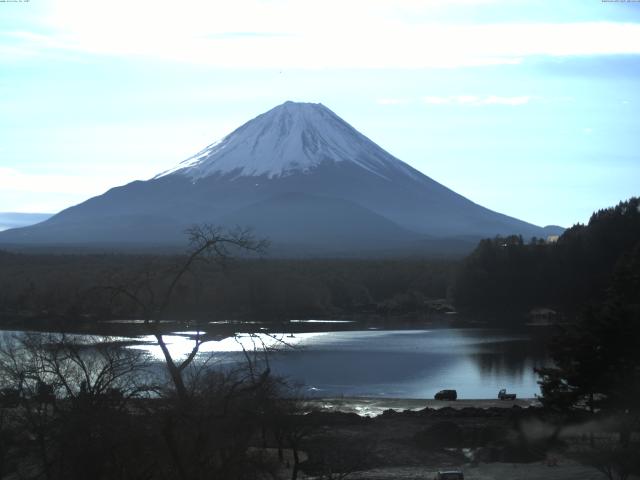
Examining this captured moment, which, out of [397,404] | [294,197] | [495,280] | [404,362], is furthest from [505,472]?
[294,197]

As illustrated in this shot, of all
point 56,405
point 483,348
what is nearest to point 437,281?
point 483,348

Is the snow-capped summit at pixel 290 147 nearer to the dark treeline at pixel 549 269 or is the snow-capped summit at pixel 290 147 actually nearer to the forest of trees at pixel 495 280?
the forest of trees at pixel 495 280

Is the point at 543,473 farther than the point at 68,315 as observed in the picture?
Yes

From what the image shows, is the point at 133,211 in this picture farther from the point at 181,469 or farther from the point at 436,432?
the point at 181,469

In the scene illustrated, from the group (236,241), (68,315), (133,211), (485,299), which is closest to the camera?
(236,241)

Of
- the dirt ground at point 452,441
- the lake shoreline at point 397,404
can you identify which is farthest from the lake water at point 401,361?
the dirt ground at point 452,441

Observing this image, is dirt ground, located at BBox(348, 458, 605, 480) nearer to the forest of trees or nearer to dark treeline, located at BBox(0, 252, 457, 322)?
dark treeline, located at BBox(0, 252, 457, 322)

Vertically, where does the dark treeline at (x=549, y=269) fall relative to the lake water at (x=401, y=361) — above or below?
above
